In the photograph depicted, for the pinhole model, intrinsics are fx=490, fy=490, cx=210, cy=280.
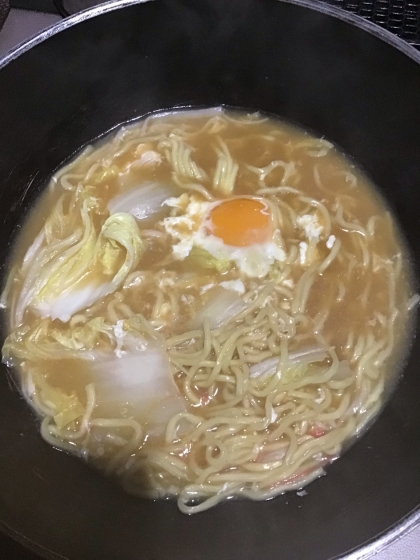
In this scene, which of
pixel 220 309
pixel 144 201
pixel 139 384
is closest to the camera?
pixel 139 384

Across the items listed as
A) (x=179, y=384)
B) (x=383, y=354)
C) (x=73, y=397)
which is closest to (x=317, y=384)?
(x=383, y=354)

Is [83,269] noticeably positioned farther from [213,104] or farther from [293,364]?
[213,104]

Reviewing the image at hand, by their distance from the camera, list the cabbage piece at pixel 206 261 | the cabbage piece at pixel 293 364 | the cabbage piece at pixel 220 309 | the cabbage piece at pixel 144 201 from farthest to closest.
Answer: the cabbage piece at pixel 144 201
the cabbage piece at pixel 206 261
the cabbage piece at pixel 220 309
the cabbage piece at pixel 293 364

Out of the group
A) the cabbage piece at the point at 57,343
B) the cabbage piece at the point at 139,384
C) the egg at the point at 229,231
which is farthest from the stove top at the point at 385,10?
the cabbage piece at the point at 139,384

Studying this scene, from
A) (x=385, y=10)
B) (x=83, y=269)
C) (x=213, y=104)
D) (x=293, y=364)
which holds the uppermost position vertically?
(x=385, y=10)

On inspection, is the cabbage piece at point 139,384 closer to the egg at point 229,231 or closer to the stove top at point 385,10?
the egg at point 229,231

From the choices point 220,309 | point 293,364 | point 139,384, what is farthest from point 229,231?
point 139,384

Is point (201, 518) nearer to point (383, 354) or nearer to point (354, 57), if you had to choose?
point (383, 354)
